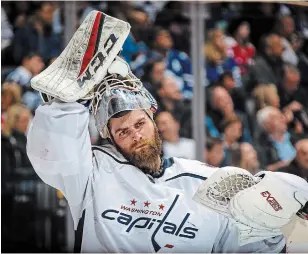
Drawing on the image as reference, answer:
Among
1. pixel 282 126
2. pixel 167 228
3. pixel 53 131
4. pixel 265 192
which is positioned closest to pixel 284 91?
pixel 282 126

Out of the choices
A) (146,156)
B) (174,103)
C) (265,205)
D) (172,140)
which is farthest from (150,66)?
(265,205)

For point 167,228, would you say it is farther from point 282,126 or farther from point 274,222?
point 282,126

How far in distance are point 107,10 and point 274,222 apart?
1.02 metres

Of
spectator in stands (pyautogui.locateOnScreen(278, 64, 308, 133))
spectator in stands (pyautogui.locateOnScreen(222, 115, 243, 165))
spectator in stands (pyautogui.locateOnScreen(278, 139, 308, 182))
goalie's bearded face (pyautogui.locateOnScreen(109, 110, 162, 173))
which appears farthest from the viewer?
spectator in stands (pyautogui.locateOnScreen(222, 115, 243, 165))

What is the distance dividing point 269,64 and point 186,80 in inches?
13.4

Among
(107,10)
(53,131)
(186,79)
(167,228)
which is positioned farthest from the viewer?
(186,79)

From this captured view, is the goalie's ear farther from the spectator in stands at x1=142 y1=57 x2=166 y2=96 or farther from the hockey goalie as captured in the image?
the spectator in stands at x1=142 y1=57 x2=166 y2=96

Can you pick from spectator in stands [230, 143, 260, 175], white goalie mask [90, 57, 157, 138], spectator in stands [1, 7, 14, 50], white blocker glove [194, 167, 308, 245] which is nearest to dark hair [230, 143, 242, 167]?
spectator in stands [230, 143, 260, 175]

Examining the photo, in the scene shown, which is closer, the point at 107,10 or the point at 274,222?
the point at 274,222

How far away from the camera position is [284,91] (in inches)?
111

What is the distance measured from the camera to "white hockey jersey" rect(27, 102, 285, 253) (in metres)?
2.31

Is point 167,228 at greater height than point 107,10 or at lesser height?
lesser

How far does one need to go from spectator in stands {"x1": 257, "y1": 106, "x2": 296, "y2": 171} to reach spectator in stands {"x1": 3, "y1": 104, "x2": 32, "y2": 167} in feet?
3.01

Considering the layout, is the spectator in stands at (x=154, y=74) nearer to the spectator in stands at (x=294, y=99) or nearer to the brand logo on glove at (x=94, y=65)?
the brand logo on glove at (x=94, y=65)
